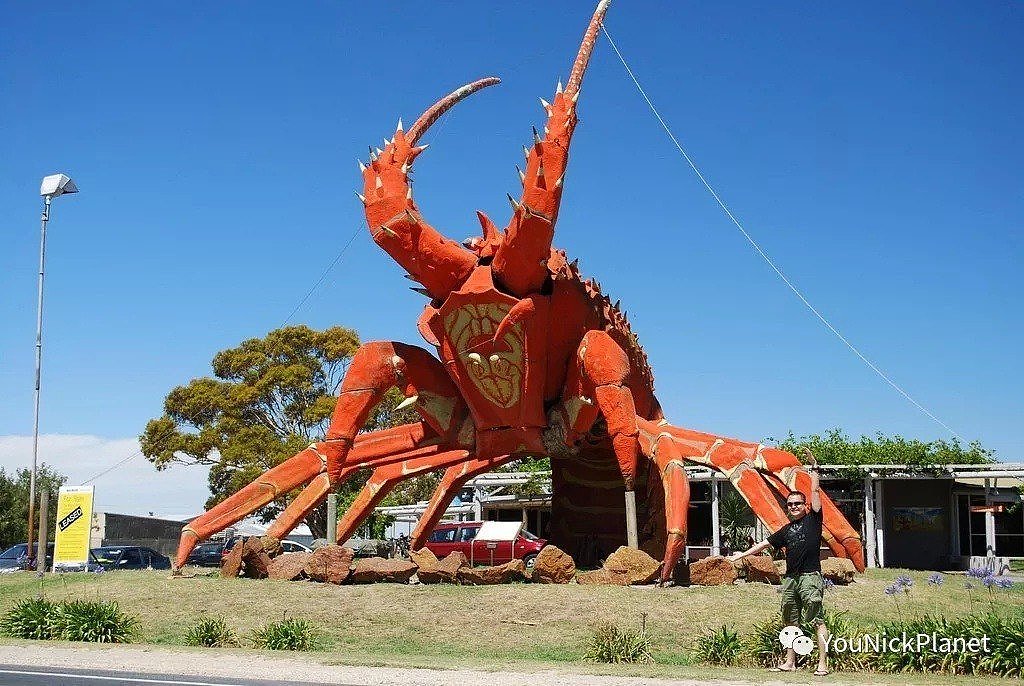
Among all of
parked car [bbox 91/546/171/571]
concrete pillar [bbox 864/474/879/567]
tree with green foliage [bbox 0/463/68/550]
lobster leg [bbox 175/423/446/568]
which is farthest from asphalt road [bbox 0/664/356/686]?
tree with green foliage [bbox 0/463/68/550]

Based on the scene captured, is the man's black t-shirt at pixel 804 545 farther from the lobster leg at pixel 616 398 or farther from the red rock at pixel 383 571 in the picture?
the red rock at pixel 383 571

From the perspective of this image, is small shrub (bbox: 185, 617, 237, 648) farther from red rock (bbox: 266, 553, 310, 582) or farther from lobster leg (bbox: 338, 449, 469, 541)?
lobster leg (bbox: 338, 449, 469, 541)

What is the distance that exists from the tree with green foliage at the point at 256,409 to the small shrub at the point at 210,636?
91.1 feet

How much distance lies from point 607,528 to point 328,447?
8.73 m

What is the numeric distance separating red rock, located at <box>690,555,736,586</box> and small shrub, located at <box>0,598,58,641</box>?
9395 millimetres

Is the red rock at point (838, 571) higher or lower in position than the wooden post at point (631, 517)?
lower

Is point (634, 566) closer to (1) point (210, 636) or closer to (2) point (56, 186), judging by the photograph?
(1) point (210, 636)

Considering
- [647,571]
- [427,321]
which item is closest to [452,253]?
[427,321]

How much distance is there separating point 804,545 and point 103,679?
22.7 feet

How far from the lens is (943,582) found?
16281 mm

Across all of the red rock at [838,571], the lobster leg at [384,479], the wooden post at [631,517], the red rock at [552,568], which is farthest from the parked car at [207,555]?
the red rock at [838,571]

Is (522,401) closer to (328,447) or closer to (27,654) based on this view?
(328,447)

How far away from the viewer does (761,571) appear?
1639 cm

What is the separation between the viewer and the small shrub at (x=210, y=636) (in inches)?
529
